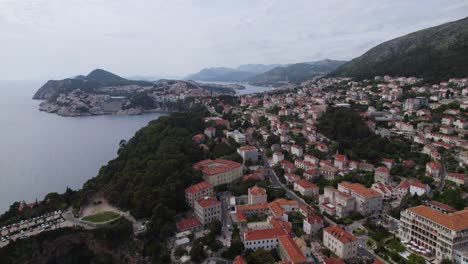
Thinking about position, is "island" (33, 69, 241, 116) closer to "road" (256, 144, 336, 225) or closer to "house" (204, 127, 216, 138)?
"house" (204, 127, 216, 138)

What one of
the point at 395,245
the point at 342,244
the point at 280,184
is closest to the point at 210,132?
the point at 280,184

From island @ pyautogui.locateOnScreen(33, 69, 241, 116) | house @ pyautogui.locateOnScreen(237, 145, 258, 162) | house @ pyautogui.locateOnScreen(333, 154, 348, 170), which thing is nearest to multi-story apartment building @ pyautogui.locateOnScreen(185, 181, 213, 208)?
house @ pyautogui.locateOnScreen(237, 145, 258, 162)

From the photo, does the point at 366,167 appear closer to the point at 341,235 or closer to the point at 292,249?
the point at 341,235

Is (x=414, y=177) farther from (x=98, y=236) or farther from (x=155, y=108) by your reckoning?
(x=155, y=108)

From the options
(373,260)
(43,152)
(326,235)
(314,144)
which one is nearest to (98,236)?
(326,235)

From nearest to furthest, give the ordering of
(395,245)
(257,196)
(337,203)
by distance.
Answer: (395,245) → (337,203) → (257,196)

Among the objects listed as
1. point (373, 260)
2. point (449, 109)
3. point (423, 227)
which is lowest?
point (373, 260)
